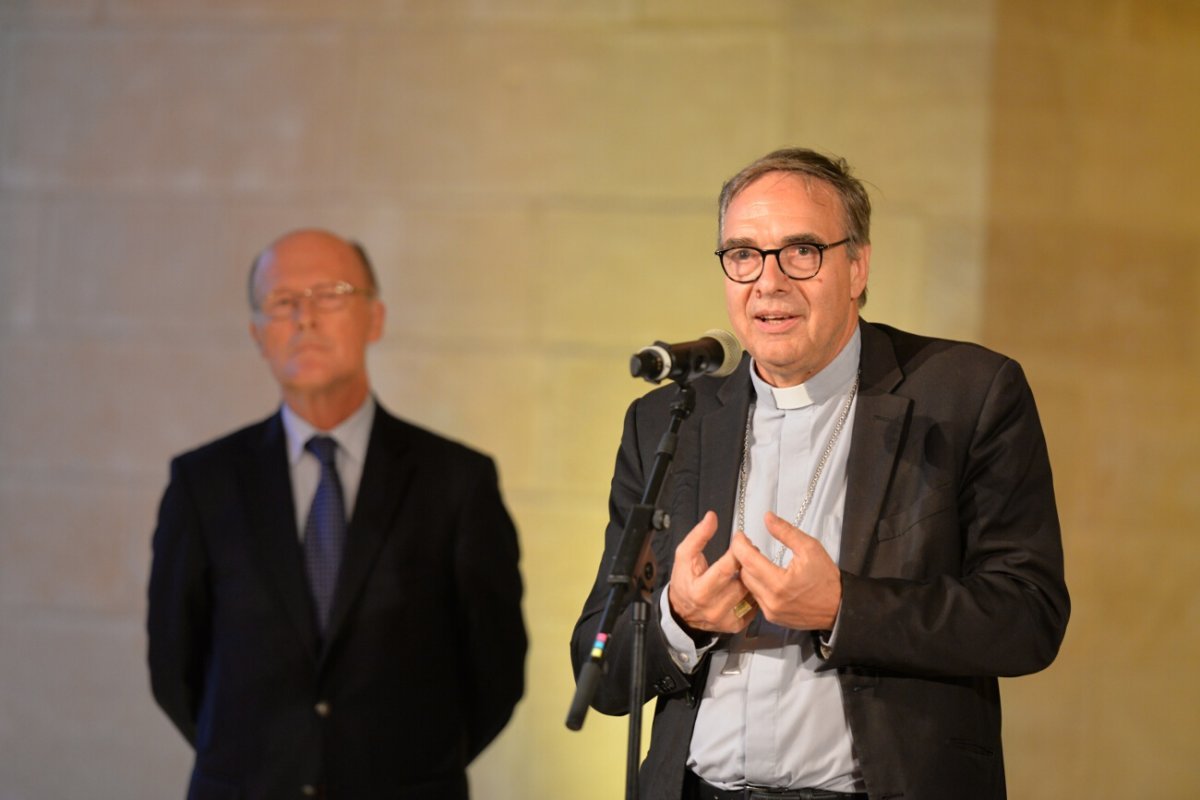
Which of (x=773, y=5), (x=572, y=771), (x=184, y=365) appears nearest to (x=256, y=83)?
(x=184, y=365)

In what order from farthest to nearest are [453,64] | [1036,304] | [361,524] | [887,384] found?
1. [453,64]
2. [1036,304]
3. [361,524]
4. [887,384]

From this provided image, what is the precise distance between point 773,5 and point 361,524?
231 centimetres

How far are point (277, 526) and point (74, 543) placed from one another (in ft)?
5.61

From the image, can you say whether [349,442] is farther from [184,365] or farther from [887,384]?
[887,384]

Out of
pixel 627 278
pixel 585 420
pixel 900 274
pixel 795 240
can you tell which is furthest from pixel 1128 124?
pixel 795 240

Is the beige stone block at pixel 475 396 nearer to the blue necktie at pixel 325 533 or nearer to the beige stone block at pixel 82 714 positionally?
the blue necktie at pixel 325 533

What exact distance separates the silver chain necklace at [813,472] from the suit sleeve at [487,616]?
136 cm

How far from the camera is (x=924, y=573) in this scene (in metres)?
2.43

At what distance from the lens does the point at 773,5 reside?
4750 mm

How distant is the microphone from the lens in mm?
2184

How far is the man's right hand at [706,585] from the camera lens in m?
2.25

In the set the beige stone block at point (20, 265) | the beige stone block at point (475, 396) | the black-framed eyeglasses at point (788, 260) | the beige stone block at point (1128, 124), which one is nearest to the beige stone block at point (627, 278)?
the beige stone block at point (475, 396)

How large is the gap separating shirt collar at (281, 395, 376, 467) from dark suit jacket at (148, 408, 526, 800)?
3 cm

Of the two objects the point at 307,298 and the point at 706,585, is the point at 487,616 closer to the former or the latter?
the point at 307,298
